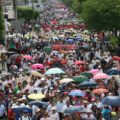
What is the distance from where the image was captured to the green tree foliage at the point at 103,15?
50.0 metres

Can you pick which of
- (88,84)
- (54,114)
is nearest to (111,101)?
(54,114)

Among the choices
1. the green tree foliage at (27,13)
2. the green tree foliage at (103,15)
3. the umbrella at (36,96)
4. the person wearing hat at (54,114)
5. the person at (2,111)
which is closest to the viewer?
the person wearing hat at (54,114)

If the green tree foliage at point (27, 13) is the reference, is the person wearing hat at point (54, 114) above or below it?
above

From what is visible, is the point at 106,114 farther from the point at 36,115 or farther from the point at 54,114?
the point at 36,115

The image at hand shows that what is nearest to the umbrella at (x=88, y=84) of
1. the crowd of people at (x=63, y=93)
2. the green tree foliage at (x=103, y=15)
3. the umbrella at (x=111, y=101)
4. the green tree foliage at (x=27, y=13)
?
the crowd of people at (x=63, y=93)

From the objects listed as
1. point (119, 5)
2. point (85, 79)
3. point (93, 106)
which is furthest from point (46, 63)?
point (119, 5)

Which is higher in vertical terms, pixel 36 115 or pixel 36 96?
pixel 36 115

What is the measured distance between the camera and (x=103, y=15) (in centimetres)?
5044

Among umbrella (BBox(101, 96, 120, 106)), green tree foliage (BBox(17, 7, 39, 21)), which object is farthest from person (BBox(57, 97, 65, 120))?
green tree foliage (BBox(17, 7, 39, 21))

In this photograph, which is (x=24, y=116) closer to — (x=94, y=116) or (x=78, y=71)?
(x=94, y=116)

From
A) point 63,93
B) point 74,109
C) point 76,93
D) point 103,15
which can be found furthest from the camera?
point 103,15

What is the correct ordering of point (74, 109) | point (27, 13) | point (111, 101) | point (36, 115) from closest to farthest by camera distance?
point (74, 109)
point (36, 115)
point (111, 101)
point (27, 13)

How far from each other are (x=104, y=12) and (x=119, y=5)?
4.46 feet

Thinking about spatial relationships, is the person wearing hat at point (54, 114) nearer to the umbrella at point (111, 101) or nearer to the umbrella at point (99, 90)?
the umbrella at point (111, 101)
